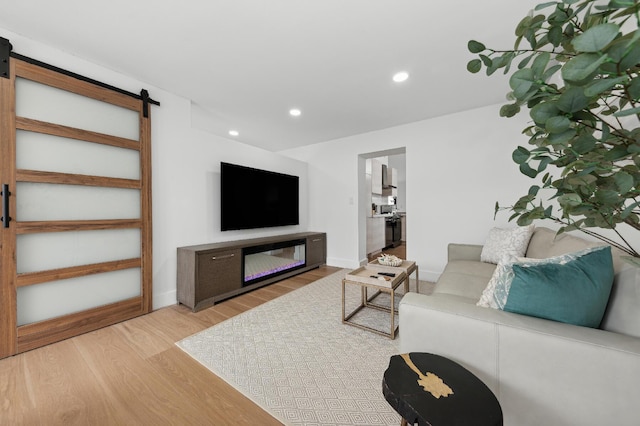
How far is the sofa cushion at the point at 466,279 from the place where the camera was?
73.5 inches

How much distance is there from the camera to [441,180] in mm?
3576

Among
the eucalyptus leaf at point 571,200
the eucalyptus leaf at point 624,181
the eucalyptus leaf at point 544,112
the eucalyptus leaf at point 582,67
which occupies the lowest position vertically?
the eucalyptus leaf at point 571,200

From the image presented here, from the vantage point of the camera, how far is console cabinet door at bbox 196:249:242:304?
260cm

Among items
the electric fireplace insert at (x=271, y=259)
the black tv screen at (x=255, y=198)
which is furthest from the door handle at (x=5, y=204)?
the electric fireplace insert at (x=271, y=259)

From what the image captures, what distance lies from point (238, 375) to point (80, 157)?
92.1 inches

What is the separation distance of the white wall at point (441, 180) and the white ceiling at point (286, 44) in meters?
0.44

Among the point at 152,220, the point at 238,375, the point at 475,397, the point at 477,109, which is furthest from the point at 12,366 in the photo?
the point at 477,109

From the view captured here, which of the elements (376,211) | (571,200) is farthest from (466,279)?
(376,211)

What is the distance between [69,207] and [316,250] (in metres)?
3.23

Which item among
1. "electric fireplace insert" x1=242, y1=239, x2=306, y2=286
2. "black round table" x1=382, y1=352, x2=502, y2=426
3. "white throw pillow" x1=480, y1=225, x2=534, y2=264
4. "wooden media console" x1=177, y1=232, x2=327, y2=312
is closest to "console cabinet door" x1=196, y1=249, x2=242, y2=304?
"wooden media console" x1=177, y1=232, x2=327, y2=312

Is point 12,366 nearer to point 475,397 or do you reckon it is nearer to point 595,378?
point 475,397

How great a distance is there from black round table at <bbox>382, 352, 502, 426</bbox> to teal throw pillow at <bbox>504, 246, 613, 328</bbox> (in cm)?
39

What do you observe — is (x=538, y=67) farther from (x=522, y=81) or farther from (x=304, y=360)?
(x=304, y=360)

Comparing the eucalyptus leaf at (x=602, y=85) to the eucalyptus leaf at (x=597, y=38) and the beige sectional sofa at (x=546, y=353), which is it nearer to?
the eucalyptus leaf at (x=597, y=38)
